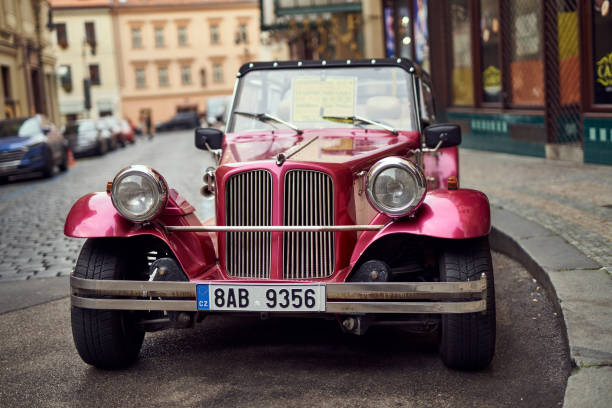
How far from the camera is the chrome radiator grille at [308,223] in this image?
4238 millimetres

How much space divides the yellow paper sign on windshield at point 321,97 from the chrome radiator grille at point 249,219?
116 cm

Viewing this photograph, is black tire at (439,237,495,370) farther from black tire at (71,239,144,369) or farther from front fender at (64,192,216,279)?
black tire at (71,239,144,369)

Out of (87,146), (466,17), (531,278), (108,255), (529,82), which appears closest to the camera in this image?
(108,255)

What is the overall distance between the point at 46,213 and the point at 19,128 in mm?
8781

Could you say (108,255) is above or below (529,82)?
below

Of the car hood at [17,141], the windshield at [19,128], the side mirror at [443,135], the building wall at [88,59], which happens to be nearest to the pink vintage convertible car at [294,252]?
the side mirror at [443,135]

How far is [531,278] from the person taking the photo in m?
6.00

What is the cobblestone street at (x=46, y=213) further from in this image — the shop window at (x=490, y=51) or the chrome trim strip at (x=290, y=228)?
the shop window at (x=490, y=51)

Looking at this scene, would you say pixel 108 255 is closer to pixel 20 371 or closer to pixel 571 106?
pixel 20 371

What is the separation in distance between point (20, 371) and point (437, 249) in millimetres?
2376

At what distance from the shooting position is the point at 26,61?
3506 cm

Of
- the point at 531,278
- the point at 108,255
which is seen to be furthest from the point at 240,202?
the point at 531,278

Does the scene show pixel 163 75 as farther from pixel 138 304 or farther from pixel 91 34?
pixel 138 304

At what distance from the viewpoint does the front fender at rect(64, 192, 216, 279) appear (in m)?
4.23
